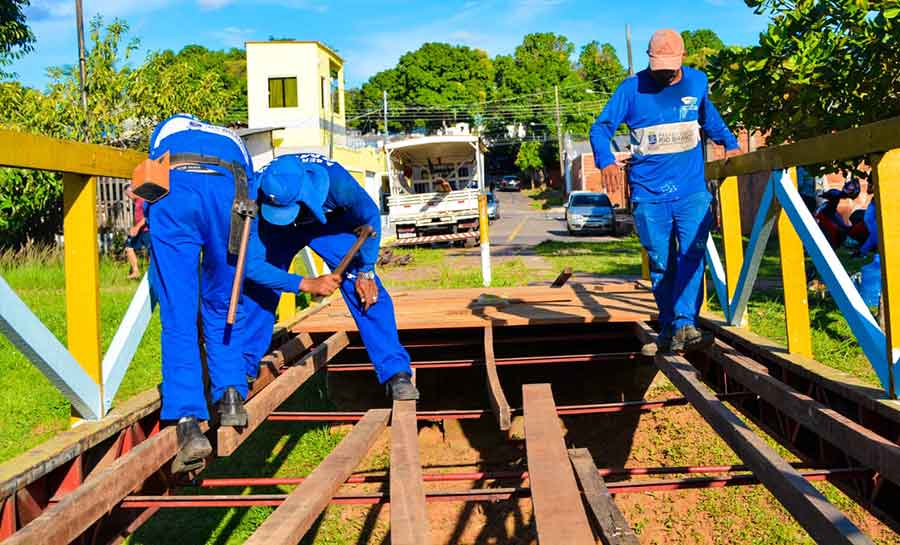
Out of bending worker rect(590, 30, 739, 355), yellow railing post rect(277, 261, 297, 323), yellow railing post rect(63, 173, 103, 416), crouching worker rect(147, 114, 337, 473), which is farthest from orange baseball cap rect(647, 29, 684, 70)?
yellow railing post rect(277, 261, 297, 323)

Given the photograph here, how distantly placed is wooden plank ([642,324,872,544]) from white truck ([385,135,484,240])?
17.2 m

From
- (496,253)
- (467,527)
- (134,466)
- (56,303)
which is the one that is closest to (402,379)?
(134,466)

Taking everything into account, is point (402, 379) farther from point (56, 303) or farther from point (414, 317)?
point (56, 303)

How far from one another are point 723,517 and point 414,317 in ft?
8.90

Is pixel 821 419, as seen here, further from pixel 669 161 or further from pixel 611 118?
pixel 611 118

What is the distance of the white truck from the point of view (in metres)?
21.6

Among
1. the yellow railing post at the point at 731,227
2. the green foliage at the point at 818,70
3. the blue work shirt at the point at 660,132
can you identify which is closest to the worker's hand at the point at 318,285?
the blue work shirt at the point at 660,132

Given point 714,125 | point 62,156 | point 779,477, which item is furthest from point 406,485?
point 714,125

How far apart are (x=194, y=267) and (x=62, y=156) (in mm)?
705

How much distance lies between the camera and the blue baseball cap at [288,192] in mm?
3969

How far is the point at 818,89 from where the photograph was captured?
7.58m

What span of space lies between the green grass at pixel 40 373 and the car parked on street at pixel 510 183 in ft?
212

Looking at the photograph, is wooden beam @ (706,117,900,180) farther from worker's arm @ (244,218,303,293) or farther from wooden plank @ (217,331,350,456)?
wooden plank @ (217,331,350,456)

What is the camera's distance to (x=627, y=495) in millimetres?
7160
